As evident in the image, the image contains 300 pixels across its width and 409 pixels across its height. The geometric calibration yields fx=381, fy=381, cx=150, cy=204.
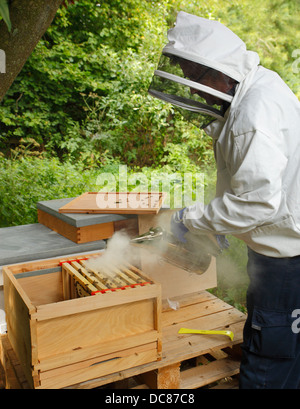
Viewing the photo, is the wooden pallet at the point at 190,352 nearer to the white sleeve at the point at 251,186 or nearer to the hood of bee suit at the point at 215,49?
the white sleeve at the point at 251,186

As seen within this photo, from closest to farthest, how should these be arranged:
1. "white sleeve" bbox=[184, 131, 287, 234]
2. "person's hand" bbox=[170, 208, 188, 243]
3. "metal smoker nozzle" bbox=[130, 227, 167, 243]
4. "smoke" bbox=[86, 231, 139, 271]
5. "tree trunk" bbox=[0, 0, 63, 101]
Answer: "white sleeve" bbox=[184, 131, 287, 234] < "person's hand" bbox=[170, 208, 188, 243] < "metal smoker nozzle" bbox=[130, 227, 167, 243] < "smoke" bbox=[86, 231, 139, 271] < "tree trunk" bbox=[0, 0, 63, 101]

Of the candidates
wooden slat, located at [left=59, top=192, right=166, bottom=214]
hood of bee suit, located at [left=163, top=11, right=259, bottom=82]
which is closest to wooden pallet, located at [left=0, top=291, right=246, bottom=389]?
wooden slat, located at [left=59, top=192, right=166, bottom=214]

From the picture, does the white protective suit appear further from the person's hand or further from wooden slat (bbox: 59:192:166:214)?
wooden slat (bbox: 59:192:166:214)

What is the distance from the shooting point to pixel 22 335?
5.52 feet

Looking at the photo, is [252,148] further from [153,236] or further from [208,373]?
[208,373]

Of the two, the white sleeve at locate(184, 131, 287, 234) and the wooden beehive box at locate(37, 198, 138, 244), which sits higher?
the white sleeve at locate(184, 131, 287, 234)

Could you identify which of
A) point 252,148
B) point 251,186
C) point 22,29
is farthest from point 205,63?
point 22,29

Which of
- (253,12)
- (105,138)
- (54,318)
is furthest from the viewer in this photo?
(253,12)

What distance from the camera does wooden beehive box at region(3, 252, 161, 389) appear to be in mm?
1549

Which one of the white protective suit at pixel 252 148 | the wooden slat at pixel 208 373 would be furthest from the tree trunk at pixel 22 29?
the wooden slat at pixel 208 373

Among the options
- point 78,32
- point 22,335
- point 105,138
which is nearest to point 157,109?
point 105,138

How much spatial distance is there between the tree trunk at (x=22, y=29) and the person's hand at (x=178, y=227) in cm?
142
